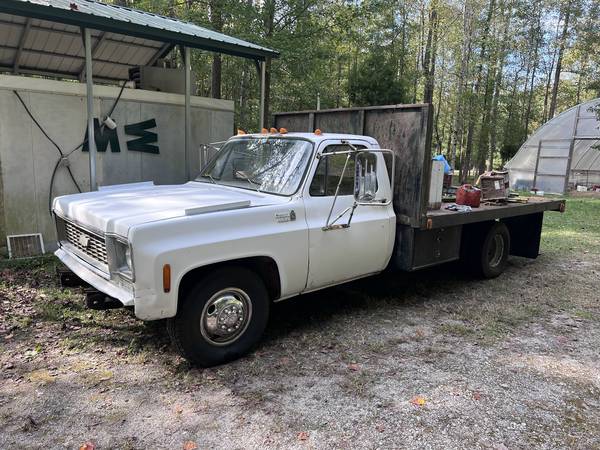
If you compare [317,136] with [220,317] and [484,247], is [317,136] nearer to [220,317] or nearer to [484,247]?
[220,317]

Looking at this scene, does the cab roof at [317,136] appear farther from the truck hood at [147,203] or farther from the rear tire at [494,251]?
the rear tire at [494,251]

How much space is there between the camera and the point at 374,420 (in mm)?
3281

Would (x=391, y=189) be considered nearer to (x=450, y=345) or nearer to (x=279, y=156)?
(x=279, y=156)

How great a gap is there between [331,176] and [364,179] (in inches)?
14.3

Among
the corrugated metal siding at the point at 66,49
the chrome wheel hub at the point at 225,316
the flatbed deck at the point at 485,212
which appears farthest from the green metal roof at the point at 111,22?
the chrome wheel hub at the point at 225,316

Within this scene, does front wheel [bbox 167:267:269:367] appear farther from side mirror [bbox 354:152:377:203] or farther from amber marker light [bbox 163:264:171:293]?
side mirror [bbox 354:152:377:203]

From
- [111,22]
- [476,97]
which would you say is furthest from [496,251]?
[476,97]

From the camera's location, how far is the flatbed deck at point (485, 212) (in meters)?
5.38

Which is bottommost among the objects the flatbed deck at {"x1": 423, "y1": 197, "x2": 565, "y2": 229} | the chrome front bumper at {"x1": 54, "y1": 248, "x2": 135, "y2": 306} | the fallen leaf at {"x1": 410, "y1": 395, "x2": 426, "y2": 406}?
the fallen leaf at {"x1": 410, "y1": 395, "x2": 426, "y2": 406}

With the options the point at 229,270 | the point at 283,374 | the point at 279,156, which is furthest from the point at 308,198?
the point at 283,374

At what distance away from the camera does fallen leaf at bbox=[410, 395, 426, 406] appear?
138 inches

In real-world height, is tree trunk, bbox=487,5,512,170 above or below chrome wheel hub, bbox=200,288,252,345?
above

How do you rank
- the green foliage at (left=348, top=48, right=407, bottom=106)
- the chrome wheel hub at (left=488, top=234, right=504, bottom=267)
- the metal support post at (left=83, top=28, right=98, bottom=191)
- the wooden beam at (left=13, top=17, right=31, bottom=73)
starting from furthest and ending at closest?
the green foliage at (left=348, top=48, right=407, bottom=106)
the wooden beam at (left=13, top=17, right=31, bottom=73)
the chrome wheel hub at (left=488, top=234, right=504, bottom=267)
the metal support post at (left=83, top=28, right=98, bottom=191)

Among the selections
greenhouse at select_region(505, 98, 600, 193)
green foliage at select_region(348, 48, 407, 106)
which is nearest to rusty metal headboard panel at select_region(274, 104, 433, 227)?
green foliage at select_region(348, 48, 407, 106)
